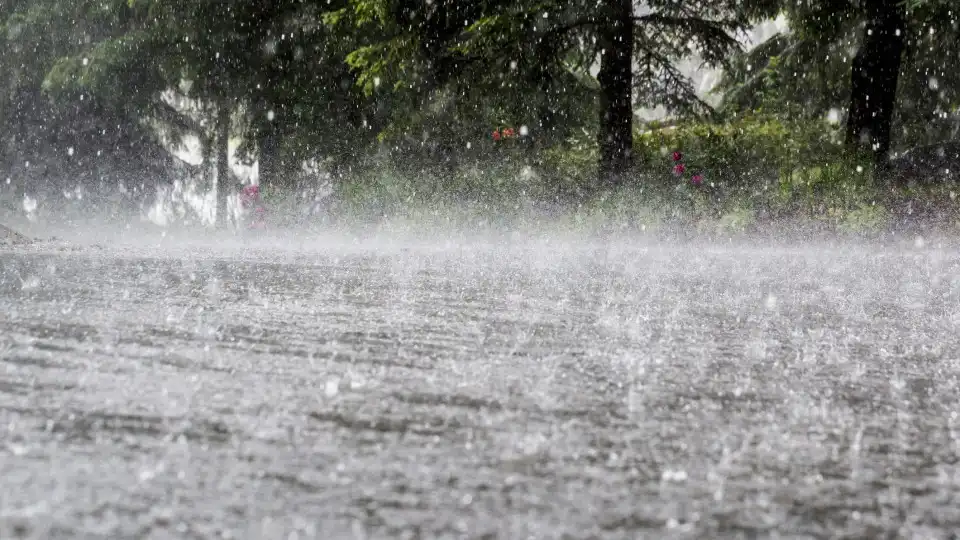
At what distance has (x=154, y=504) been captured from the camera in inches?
59.7

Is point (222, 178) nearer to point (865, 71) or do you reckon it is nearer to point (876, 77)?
point (865, 71)

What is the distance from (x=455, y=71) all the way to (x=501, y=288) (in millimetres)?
8607

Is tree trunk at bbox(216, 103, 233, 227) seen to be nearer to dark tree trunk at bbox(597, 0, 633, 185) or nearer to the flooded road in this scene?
dark tree trunk at bbox(597, 0, 633, 185)

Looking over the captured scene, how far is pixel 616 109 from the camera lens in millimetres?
14312

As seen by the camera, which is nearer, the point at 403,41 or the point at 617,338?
the point at 617,338

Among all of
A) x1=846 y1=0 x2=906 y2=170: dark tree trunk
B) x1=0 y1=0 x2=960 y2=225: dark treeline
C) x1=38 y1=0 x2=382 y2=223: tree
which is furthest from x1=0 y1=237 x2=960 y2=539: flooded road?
x1=38 y1=0 x2=382 y2=223: tree

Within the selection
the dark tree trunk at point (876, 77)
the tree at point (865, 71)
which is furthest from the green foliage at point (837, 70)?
the dark tree trunk at point (876, 77)

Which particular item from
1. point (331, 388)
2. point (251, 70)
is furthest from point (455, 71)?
point (331, 388)

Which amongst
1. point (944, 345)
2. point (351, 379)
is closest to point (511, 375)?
point (351, 379)

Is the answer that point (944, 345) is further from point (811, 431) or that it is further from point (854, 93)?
point (854, 93)

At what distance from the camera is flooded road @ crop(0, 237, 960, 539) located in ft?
5.02

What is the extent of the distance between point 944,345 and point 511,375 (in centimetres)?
182

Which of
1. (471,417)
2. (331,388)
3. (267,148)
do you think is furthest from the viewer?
(267,148)

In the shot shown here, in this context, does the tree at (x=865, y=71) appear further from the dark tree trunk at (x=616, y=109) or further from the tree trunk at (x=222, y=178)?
the tree trunk at (x=222, y=178)
